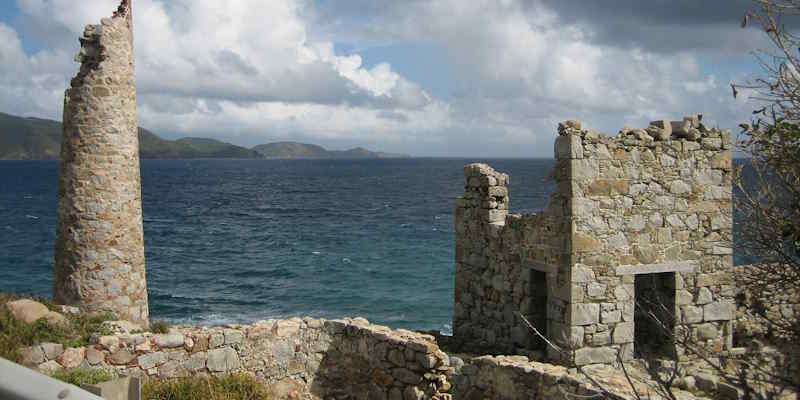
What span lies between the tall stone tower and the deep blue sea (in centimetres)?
678

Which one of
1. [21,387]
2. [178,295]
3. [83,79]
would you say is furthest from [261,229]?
[21,387]

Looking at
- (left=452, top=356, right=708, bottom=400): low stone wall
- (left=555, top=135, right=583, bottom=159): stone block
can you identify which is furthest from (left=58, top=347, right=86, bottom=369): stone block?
(left=555, top=135, right=583, bottom=159): stone block

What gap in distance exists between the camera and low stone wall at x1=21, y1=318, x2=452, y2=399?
882 centimetres

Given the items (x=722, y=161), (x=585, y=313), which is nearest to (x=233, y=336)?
(x=585, y=313)

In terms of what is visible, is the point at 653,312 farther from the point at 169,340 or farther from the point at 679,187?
the point at 169,340

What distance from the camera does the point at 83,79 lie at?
9.94 m

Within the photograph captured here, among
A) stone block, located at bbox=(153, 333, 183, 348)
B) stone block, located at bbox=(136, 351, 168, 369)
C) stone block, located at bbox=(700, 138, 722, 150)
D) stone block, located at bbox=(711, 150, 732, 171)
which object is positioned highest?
stone block, located at bbox=(700, 138, 722, 150)

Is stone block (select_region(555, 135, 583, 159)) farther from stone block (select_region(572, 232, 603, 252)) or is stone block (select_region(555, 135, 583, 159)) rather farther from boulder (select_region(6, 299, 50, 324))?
boulder (select_region(6, 299, 50, 324))

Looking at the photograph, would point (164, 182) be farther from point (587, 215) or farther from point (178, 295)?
point (587, 215)

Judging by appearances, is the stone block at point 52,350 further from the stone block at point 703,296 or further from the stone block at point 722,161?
the stone block at point 722,161

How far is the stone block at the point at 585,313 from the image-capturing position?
1062cm

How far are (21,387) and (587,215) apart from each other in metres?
9.61

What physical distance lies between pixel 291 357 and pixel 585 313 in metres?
4.59

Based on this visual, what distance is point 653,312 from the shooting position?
12305mm
